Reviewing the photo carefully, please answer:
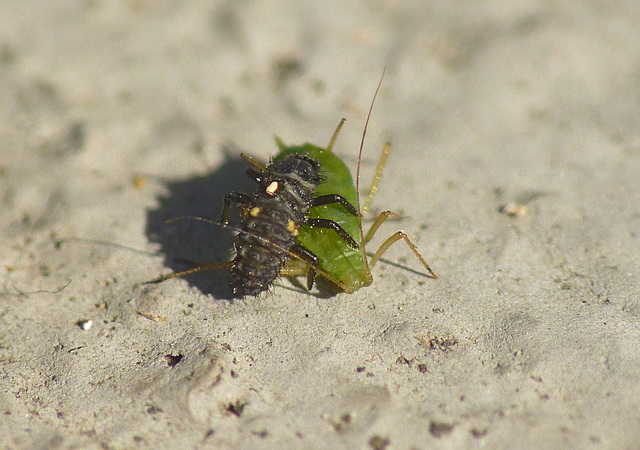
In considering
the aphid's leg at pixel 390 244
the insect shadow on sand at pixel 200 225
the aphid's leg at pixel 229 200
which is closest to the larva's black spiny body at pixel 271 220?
the aphid's leg at pixel 229 200

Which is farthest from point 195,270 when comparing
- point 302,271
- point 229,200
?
point 302,271

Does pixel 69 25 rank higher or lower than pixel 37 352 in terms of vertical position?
higher

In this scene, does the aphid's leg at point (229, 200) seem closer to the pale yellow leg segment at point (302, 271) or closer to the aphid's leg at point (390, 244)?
the pale yellow leg segment at point (302, 271)

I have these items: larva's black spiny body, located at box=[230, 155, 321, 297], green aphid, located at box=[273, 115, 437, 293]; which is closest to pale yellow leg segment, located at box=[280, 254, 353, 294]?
green aphid, located at box=[273, 115, 437, 293]

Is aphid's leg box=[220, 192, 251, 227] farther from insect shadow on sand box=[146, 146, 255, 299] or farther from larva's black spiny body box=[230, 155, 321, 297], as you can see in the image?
insect shadow on sand box=[146, 146, 255, 299]

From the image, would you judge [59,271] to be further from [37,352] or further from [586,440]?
[586,440]

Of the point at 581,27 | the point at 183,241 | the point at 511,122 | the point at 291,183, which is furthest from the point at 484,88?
the point at 183,241
